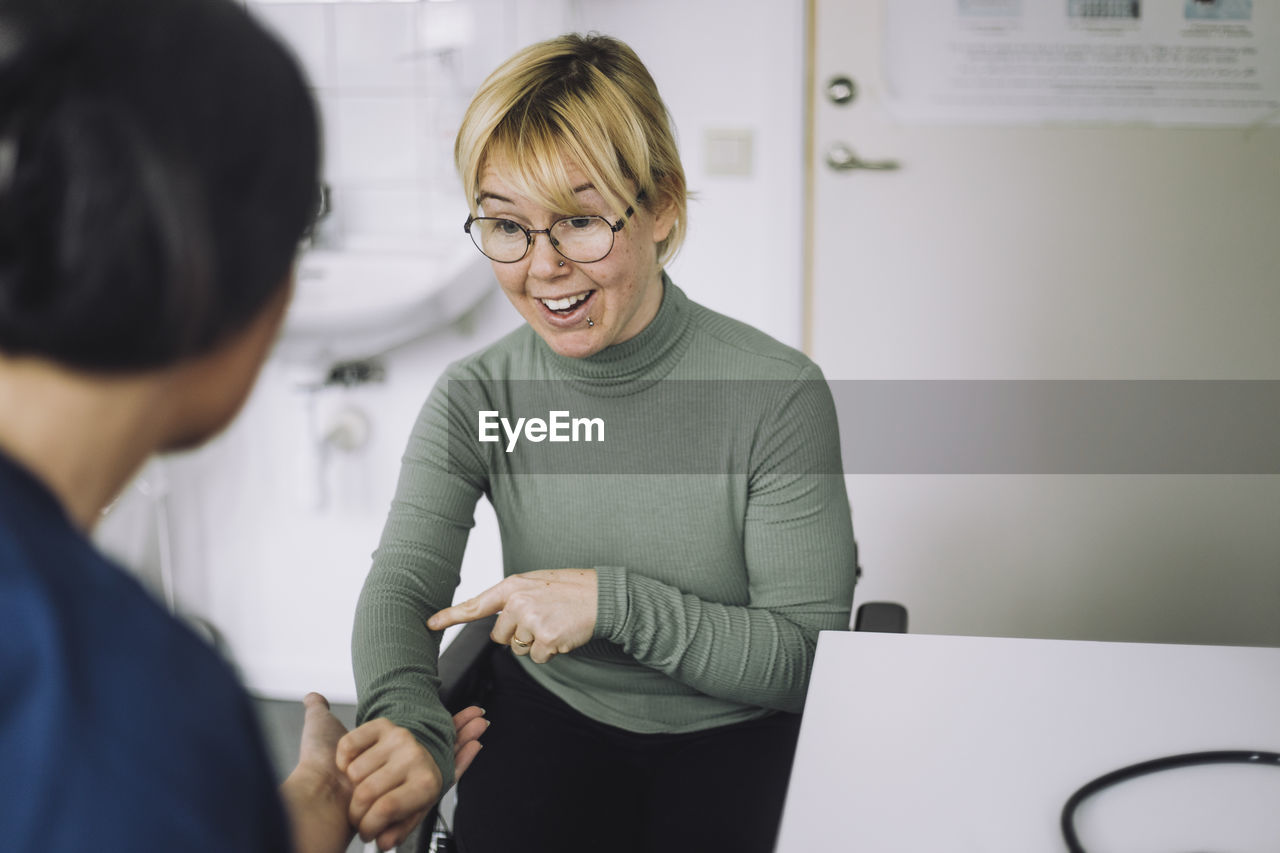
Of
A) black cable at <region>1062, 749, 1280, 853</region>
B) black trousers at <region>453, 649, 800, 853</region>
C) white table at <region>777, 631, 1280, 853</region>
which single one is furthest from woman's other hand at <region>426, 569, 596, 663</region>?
black cable at <region>1062, 749, 1280, 853</region>

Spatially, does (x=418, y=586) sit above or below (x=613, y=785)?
above

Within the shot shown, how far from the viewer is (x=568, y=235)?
3.70 ft

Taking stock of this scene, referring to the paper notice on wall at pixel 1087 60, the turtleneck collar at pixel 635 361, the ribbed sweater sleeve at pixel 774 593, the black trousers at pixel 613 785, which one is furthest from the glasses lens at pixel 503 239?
the paper notice on wall at pixel 1087 60

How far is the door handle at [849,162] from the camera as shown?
2.01m

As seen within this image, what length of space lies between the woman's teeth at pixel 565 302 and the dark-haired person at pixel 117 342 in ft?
2.39

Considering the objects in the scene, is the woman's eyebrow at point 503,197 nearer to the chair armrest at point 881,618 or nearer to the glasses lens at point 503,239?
the glasses lens at point 503,239

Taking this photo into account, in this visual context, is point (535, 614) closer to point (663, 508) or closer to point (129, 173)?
point (663, 508)

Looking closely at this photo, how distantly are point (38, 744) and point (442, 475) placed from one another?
0.83m

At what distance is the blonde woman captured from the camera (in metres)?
1.05

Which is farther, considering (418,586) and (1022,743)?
(418,586)

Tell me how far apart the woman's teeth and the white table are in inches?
18.3

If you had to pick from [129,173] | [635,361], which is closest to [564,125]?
[635,361]

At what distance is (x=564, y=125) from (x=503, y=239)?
14 cm

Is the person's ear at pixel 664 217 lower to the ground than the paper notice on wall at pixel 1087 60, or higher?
lower
